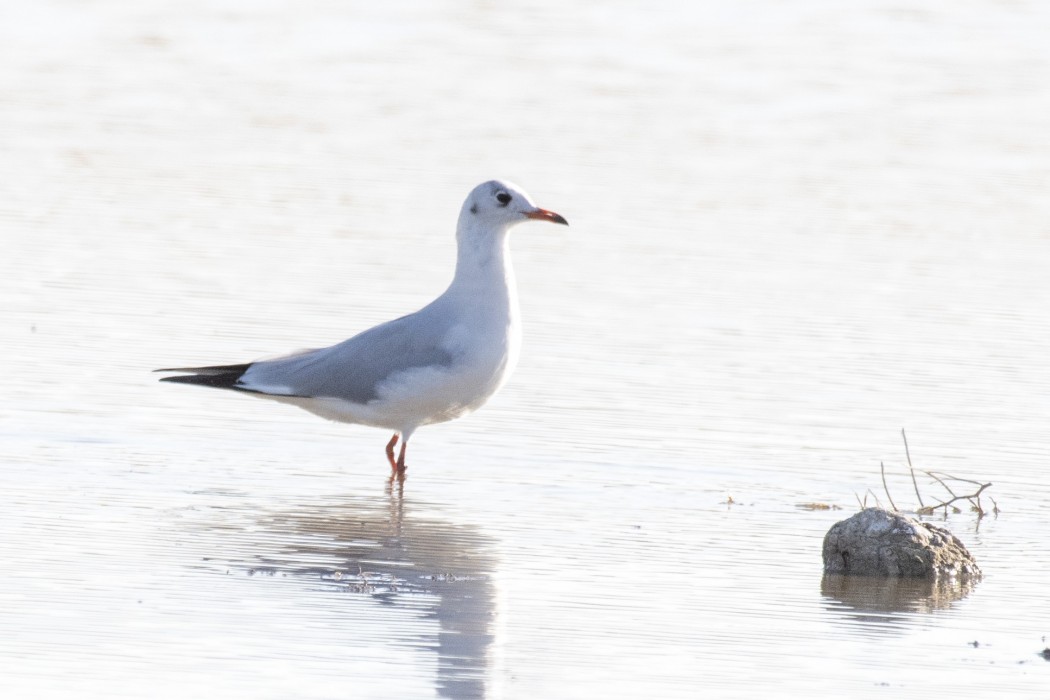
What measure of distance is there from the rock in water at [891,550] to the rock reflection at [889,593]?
3cm

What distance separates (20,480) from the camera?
25.0 ft

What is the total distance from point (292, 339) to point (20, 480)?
2.64 m

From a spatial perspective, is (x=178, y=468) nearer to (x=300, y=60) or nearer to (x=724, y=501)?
(x=724, y=501)

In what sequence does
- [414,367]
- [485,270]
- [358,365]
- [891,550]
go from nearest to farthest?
[891,550], [414,367], [358,365], [485,270]

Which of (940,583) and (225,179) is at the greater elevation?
(225,179)

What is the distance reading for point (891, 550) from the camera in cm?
678

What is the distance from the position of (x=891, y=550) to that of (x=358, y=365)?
260 cm

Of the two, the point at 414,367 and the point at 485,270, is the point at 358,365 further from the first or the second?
the point at 485,270

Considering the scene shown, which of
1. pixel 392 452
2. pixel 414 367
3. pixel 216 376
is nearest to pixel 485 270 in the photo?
pixel 414 367

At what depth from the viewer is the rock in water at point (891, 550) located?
678 centimetres

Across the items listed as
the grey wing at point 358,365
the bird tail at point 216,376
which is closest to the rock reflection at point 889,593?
the grey wing at point 358,365

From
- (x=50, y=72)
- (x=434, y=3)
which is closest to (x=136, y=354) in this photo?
(x=50, y=72)

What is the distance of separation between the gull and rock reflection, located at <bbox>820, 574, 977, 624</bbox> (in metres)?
2.04

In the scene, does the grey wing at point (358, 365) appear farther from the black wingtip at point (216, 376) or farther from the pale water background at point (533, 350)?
the pale water background at point (533, 350)
